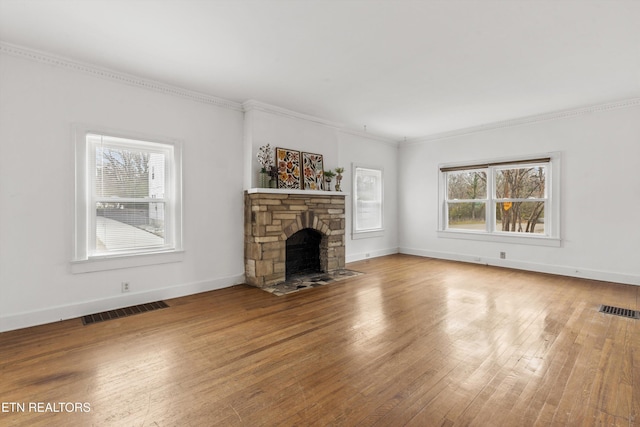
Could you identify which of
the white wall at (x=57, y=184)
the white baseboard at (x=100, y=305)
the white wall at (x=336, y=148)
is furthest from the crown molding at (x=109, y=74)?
the white baseboard at (x=100, y=305)

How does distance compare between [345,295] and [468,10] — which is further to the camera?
[345,295]

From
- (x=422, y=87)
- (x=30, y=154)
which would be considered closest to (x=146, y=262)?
(x=30, y=154)

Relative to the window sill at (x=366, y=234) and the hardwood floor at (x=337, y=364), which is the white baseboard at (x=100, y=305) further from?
the window sill at (x=366, y=234)

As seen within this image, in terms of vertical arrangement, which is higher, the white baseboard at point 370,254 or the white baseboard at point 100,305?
the white baseboard at point 370,254

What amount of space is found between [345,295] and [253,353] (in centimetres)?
183

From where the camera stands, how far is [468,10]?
246cm

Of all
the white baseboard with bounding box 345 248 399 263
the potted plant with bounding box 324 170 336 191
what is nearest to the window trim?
the white baseboard with bounding box 345 248 399 263

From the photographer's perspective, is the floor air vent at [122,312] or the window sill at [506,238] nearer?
the floor air vent at [122,312]

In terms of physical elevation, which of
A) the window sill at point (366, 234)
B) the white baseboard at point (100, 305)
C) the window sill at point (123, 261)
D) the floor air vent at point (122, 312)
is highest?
the window sill at point (366, 234)

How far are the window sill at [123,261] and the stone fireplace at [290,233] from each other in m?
1.03

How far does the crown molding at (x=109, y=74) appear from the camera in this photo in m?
3.05

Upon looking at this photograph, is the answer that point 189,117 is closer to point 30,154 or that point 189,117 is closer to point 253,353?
A: point 30,154

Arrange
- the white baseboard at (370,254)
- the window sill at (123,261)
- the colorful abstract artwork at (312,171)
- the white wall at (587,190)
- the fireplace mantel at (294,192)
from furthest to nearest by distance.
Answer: the white baseboard at (370,254) < the colorful abstract artwork at (312,171) < the white wall at (587,190) < the fireplace mantel at (294,192) < the window sill at (123,261)

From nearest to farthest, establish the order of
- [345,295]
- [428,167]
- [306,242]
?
[345,295] → [306,242] → [428,167]
